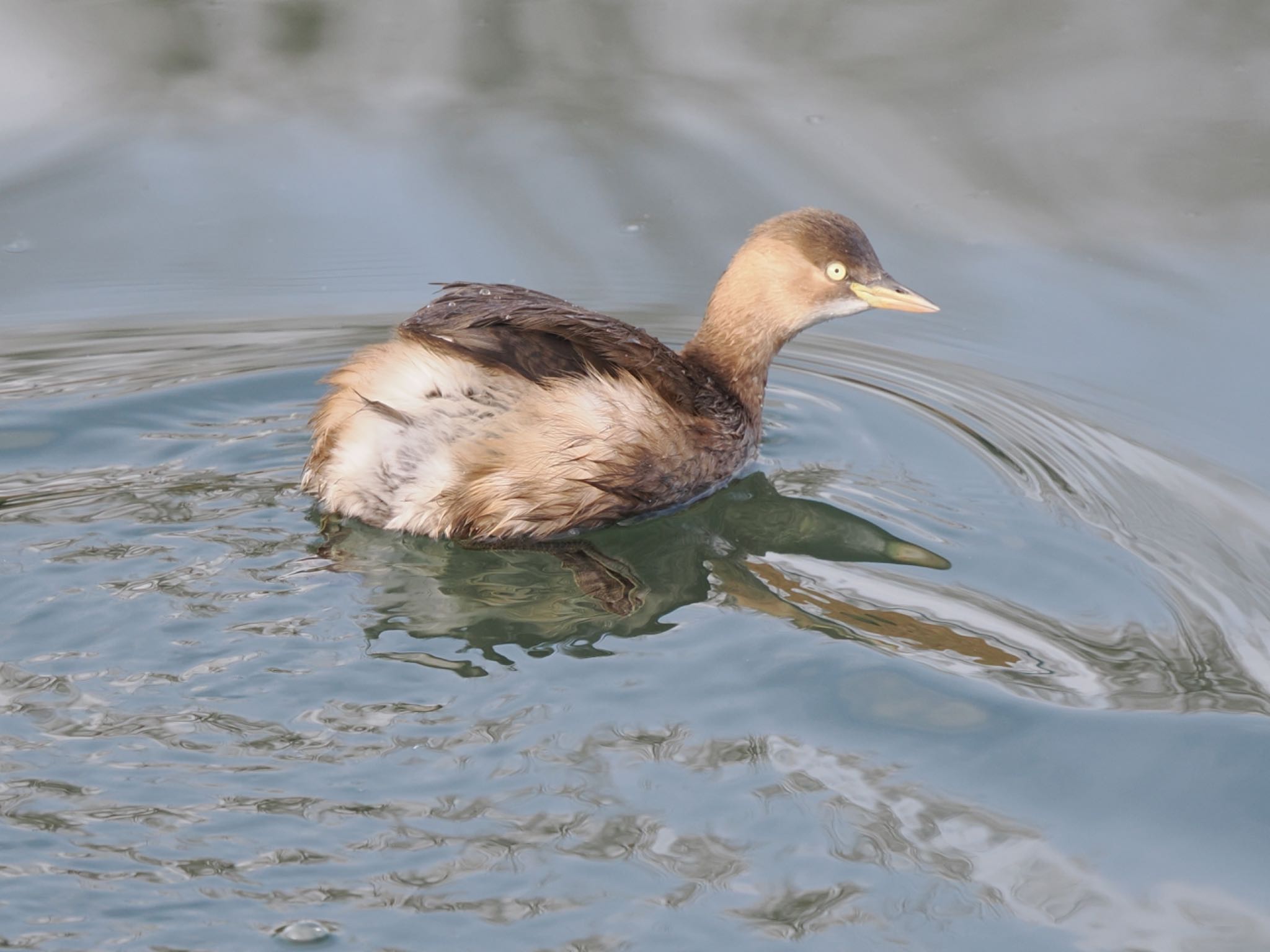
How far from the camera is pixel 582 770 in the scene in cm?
416

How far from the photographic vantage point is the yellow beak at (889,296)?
Result: 6.06 meters

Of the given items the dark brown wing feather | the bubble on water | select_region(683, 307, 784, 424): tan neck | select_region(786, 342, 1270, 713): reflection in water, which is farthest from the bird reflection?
the bubble on water

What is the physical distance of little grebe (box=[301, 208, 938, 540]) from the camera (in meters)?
5.16

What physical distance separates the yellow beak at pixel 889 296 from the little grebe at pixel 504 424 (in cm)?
83

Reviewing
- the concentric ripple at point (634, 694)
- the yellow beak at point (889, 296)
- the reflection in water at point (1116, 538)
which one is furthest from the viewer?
the yellow beak at point (889, 296)

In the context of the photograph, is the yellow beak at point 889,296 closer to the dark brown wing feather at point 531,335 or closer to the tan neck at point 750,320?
the tan neck at point 750,320

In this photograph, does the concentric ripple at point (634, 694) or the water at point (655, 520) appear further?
the water at point (655, 520)

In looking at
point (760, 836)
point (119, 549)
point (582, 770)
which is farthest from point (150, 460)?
point (760, 836)

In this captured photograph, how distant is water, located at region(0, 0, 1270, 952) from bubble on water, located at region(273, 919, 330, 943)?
0.04ft

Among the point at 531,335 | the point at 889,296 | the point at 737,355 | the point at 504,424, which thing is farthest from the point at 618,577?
the point at 889,296

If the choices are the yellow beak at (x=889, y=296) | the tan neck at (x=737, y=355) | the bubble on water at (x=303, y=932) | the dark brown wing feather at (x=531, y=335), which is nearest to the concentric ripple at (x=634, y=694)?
the bubble on water at (x=303, y=932)

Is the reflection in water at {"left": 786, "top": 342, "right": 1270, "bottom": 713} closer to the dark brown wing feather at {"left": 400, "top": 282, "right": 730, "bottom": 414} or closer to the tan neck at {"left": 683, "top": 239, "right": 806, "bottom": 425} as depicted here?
the tan neck at {"left": 683, "top": 239, "right": 806, "bottom": 425}

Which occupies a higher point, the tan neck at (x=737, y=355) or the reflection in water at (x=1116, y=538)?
the tan neck at (x=737, y=355)

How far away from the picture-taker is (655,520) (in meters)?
5.72
